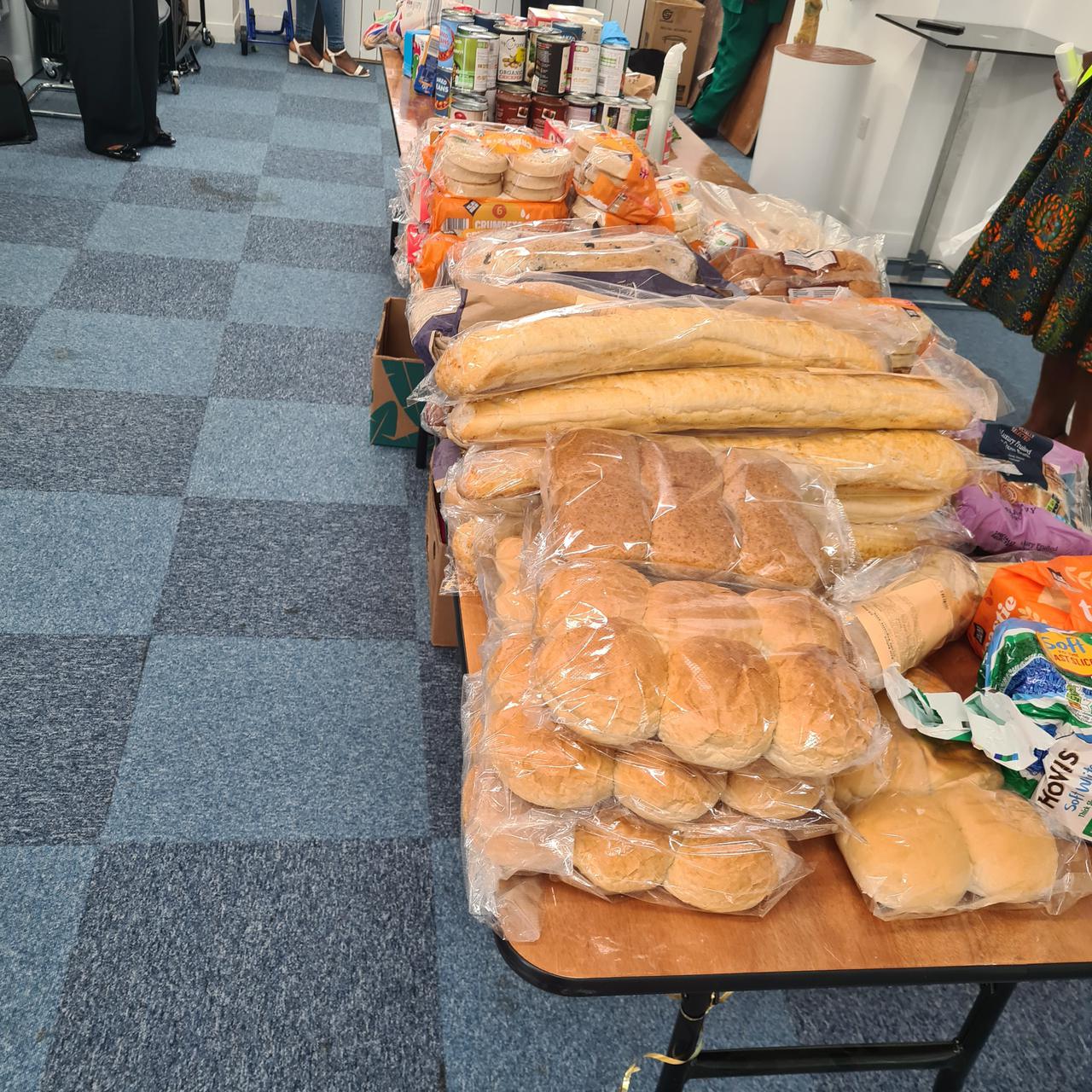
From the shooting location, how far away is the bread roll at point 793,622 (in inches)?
31.8

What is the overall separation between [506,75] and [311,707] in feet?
6.10

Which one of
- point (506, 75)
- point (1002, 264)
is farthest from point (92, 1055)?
point (1002, 264)

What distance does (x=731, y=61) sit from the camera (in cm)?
560

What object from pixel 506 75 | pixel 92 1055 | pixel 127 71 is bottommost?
pixel 92 1055

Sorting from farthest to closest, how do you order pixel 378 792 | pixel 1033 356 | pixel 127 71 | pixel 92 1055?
1. pixel 127 71
2. pixel 1033 356
3. pixel 378 792
4. pixel 92 1055

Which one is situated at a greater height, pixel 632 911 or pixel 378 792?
pixel 632 911

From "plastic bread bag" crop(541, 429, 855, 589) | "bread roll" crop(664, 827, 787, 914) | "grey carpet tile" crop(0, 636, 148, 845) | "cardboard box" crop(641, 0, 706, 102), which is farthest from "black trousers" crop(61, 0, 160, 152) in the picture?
"bread roll" crop(664, 827, 787, 914)

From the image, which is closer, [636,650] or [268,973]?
[636,650]

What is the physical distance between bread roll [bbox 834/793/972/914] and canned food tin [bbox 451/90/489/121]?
2.25 metres

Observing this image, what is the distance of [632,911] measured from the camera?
79 cm

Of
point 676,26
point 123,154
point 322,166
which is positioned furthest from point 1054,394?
point 676,26

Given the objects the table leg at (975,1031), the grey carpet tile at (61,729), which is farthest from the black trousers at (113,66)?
the table leg at (975,1031)

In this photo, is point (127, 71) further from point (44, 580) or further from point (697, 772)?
point (697, 772)

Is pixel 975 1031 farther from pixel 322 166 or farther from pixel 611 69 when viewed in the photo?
pixel 322 166
